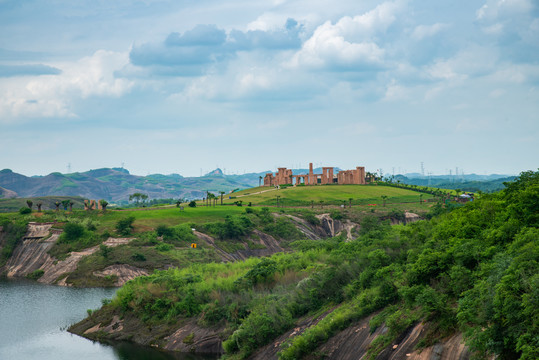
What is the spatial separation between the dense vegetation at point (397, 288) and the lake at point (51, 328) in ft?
17.9

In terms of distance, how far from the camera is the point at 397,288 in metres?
41.2

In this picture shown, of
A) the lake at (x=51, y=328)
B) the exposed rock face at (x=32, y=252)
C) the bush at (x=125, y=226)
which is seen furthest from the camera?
the bush at (x=125, y=226)

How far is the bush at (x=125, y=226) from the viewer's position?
123 m

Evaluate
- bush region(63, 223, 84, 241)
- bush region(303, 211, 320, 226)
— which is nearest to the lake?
bush region(63, 223, 84, 241)

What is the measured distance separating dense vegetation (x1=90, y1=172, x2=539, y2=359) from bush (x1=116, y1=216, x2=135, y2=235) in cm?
5591

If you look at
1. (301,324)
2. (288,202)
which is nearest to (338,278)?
(301,324)

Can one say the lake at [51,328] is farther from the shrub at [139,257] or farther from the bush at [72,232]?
the bush at [72,232]

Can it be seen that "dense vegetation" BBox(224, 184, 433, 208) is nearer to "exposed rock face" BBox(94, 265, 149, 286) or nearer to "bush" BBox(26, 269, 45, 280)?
"exposed rock face" BBox(94, 265, 149, 286)

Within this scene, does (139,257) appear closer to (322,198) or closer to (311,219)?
(311,219)

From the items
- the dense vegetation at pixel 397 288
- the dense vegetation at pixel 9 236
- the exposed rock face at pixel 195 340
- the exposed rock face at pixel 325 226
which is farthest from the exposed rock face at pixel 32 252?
the exposed rock face at pixel 195 340

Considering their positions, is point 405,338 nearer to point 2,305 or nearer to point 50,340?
point 50,340

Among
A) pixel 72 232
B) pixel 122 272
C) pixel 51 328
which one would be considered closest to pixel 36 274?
pixel 72 232

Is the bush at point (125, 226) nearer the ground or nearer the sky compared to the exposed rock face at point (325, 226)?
nearer the sky

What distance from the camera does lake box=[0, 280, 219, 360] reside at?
185 feet
